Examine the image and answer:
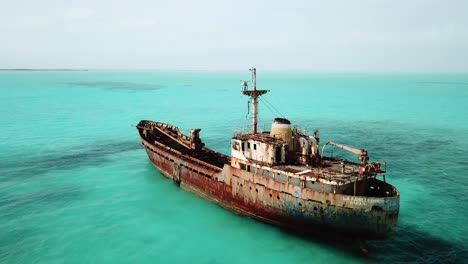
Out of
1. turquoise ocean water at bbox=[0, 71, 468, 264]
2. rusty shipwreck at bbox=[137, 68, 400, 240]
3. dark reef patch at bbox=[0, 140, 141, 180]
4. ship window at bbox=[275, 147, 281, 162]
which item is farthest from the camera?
dark reef patch at bbox=[0, 140, 141, 180]

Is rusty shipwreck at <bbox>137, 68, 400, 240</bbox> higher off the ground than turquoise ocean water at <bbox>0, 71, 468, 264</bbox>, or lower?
higher

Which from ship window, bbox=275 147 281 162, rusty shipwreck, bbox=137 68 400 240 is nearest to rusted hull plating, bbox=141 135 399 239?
rusty shipwreck, bbox=137 68 400 240

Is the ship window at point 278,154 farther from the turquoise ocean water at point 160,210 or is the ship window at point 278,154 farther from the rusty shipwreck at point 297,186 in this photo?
the turquoise ocean water at point 160,210

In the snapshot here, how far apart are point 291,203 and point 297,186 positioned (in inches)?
51.0

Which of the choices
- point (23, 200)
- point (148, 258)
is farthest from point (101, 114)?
point (148, 258)

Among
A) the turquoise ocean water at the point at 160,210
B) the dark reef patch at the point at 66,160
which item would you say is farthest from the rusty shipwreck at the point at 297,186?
the dark reef patch at the point at 66,160

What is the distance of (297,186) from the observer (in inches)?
893

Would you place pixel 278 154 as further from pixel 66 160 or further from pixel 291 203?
pixel 66 160

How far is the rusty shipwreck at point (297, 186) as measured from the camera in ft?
67.9

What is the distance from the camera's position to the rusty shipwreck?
2070 centimetres

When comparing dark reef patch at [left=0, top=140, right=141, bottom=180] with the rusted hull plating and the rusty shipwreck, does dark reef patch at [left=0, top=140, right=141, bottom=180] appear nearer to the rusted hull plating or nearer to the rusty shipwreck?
the rusty shipwreck

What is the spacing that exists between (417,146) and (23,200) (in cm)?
4795

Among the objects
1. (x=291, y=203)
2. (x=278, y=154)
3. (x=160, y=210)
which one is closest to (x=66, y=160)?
(x=160, y=210)

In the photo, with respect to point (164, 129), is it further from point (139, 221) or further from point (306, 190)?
point (306, 190)
